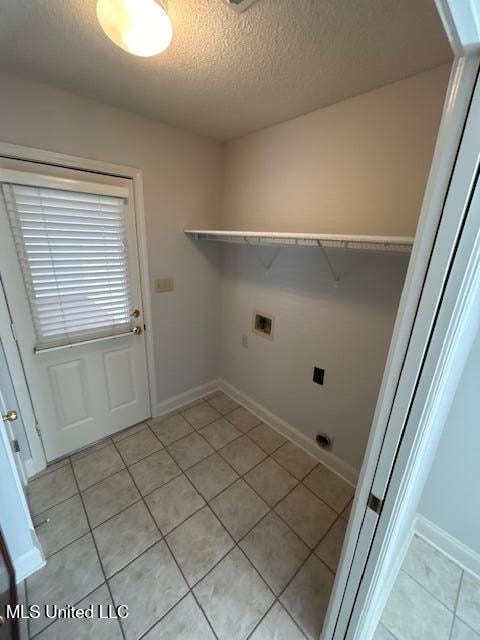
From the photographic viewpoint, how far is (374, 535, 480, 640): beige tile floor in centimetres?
117

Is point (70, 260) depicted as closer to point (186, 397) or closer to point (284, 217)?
point (284, 217)

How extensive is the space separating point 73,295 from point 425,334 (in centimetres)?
196

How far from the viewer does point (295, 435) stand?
2.20 m

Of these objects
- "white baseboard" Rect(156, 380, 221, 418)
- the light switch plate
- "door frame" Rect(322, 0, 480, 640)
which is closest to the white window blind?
the light switch plate

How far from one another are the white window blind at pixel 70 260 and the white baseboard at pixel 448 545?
2.38 meters

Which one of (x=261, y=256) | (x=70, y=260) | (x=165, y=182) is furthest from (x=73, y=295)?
(x=261, y=256)

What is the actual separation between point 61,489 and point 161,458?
65 centimetres

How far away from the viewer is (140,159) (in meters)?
1.86

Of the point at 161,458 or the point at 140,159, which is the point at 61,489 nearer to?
the point at 161,458

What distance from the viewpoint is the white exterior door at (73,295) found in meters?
1.53

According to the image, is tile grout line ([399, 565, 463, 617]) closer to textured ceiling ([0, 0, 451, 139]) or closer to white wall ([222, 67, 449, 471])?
white wall ([222, 67, 449, 471])

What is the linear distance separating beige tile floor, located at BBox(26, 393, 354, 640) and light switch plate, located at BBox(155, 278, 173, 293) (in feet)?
4.07

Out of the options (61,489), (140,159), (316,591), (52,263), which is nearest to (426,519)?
(316,591)

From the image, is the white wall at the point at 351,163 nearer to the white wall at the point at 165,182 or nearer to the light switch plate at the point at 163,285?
the white wall at the point at 165,182
